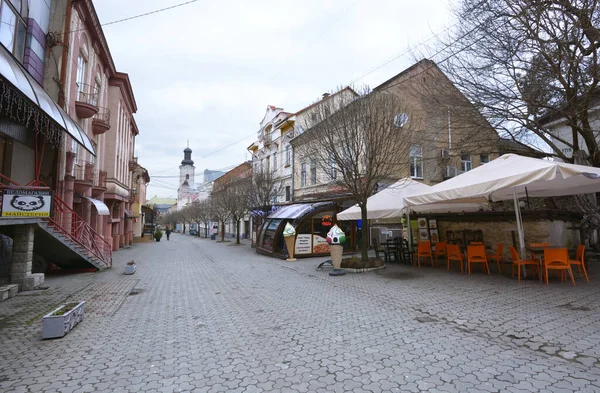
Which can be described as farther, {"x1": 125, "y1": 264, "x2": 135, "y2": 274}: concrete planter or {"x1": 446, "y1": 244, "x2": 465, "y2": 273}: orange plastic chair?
{"x1": 125, "y1": 264, "x2": 135, "y2": 274}: concrete planter

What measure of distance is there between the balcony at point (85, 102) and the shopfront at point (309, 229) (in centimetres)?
1030

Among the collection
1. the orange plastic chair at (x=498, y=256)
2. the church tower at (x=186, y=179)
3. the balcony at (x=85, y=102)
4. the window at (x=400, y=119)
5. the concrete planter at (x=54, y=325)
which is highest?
the church tower at (x=186, y=179)

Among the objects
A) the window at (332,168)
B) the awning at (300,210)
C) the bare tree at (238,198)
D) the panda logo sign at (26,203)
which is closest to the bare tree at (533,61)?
the window at (332,168)

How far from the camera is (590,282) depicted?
285 inches

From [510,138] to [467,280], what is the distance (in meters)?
5.77

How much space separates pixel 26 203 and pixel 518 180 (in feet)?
38.7

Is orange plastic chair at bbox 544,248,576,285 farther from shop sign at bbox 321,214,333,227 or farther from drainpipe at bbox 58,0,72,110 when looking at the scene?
drainpipe at bbox 58,0,72,110

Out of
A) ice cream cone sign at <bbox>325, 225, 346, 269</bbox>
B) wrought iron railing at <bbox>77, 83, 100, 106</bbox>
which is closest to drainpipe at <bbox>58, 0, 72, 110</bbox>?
wrought iron railing at <bbox>77, 83, 100, 106</bbox>

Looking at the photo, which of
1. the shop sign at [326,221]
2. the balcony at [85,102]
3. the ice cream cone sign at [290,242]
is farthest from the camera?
the shop sign at [326,221]

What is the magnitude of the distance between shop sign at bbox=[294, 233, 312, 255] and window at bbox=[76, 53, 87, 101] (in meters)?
12.3

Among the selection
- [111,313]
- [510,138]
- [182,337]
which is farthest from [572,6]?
[111,313]

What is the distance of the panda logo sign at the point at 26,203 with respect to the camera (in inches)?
302

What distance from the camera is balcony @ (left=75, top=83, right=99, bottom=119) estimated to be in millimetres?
13902

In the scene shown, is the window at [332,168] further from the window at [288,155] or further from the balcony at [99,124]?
the window at [288,155]
